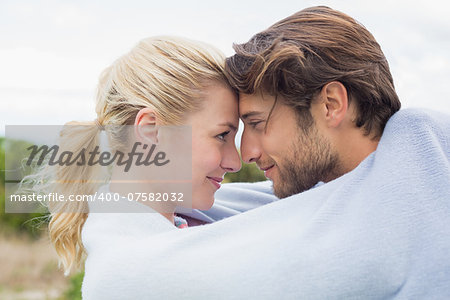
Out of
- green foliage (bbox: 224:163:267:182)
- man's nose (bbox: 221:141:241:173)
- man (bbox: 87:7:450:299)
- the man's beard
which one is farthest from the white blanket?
green foliage (bbox: 224:163:267:182)

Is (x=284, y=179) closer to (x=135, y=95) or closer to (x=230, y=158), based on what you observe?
(x=230, y=158)

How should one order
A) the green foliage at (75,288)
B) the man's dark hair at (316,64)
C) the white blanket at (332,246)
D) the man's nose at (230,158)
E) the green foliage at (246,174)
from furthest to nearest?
the green foliage at (246,174)
the green foliage at (75,288)
the man's nose at (230,158)
the man's dark hair at (316,64)
the white blanket at (332,246)

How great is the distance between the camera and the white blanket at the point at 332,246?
138 cm

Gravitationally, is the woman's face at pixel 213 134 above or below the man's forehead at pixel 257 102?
below

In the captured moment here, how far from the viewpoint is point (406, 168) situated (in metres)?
1.48

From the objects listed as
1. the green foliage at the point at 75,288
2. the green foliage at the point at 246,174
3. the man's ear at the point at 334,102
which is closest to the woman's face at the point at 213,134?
the man's ear at the point at 334,102

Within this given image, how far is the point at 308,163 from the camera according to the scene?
1.99m

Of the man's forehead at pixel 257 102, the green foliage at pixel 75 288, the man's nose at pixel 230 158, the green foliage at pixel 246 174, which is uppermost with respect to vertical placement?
the man's forehead at pixel 257 102

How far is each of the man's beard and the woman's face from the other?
0.22 m

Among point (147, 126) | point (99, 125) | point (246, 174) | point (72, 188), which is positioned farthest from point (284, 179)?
point (246, 174)

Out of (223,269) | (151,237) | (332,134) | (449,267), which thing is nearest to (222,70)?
(332,134)

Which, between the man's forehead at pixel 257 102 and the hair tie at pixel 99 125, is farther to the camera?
the hair tie at pixel 99 125

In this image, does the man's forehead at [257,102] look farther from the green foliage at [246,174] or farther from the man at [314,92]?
the green foliage at [246,174]

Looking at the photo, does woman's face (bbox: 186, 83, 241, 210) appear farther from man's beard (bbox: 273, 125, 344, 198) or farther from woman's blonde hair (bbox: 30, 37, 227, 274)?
man's beard (bbox: 273, 125, 344, 198)
